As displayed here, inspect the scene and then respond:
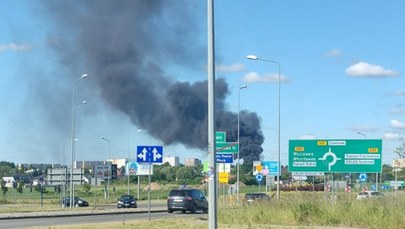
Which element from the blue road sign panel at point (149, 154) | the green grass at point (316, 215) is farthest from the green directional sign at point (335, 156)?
the blue road sign panel at point (149, 154)

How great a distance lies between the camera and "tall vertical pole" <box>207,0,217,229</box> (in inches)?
604

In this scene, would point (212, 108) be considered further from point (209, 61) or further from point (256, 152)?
point (256, 152)

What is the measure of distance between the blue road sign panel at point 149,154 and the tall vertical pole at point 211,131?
613 inches

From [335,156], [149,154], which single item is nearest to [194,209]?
[335,156]

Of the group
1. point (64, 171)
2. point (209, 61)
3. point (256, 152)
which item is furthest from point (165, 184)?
point (209, 61)

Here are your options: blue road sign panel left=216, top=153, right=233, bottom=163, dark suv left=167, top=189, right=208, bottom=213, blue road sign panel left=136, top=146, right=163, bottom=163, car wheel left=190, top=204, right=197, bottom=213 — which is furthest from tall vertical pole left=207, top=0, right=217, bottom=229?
car wheel left=190, top=204, right=197, bottom=213

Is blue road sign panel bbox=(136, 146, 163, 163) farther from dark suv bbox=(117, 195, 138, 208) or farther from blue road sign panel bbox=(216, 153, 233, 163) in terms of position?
dark suv bbox=(117, 195, 138, 208)

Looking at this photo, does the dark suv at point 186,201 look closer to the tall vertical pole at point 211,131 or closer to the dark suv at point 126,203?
the dark suv at point 126,203

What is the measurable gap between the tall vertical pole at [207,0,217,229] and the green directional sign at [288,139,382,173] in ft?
70.0

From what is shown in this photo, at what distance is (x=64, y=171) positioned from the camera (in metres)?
64.1

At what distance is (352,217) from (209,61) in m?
14.3

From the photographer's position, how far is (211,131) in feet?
51.1

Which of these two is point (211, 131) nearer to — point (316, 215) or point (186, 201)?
point (316, 215)

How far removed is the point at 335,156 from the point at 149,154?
10.9 meters
